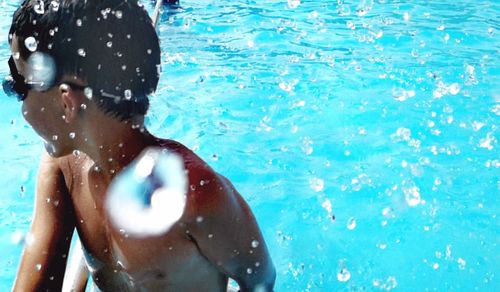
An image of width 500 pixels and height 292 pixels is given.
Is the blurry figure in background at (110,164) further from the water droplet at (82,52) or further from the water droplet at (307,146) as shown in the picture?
the water droplet at (307,146)

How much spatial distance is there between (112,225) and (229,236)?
399mm

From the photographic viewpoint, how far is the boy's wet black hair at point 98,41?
4.98 feet

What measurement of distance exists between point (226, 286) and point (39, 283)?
0.62 meters

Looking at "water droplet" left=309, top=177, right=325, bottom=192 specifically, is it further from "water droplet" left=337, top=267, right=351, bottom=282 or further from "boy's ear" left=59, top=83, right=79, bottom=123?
"boy's ear" left=59, top=83, right=79, bottom=123

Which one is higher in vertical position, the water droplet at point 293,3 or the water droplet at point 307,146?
the water droplet at point 307,146

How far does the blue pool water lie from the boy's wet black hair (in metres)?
1.89

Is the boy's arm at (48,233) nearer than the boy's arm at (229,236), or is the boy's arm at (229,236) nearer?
the boy's arm at (229,236)

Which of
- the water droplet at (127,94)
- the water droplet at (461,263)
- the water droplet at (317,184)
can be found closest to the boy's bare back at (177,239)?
the water droplet at (127,94)

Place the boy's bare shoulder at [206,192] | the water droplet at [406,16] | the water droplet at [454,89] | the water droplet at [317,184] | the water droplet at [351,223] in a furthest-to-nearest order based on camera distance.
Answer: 1. the water droplet at [406,16]
2. the water droplet at [454,89]
3. the water droplet at [317,184]
4. the water droplet at [351,223]
5. the boy's bare shoulder at [206,192]

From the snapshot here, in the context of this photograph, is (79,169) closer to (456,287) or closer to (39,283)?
(39,283)

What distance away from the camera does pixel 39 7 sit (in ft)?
5.02

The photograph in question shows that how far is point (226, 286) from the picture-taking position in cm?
193

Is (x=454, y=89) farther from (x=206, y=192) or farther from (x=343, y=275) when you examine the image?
(x=206, y=192)

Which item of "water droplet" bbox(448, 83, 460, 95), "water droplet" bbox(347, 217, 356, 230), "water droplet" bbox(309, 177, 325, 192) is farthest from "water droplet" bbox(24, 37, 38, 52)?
"water droplet" bbox(448, 83, 460, 95)
